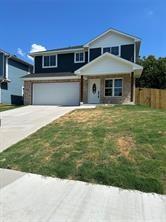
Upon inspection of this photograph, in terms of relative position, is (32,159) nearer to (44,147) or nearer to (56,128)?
(44,147)

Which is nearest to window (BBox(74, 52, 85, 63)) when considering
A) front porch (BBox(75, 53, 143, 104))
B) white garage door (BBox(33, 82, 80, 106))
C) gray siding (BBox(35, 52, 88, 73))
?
gray siding (BBox(35, 52, 88, 73))

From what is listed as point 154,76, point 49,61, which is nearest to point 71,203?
point 49,61

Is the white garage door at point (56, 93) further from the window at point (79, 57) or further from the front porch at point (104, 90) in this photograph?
the window at point (79, 57)

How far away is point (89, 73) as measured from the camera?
22953 millimetres

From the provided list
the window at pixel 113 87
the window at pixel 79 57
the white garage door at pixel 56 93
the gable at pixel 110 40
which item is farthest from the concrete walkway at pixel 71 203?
the window at pixel 79 57

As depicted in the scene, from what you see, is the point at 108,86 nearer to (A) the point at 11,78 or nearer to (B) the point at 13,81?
(A) the point at 11,78

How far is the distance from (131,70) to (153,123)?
11.2 metres

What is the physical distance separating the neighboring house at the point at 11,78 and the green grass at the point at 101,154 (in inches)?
737

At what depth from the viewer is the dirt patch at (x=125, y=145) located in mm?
7766

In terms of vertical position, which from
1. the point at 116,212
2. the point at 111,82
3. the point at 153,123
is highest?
the point at 111,82

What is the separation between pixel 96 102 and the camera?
2381 cm

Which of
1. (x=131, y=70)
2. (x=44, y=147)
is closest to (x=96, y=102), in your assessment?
(x=131, y=70)

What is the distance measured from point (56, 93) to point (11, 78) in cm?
724

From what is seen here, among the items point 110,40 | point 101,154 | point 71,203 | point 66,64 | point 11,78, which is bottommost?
point 71,203
